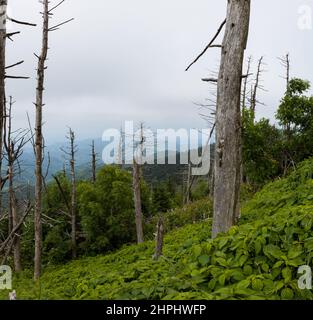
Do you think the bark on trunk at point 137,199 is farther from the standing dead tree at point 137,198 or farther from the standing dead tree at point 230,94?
the standing dead tree at point 230,94

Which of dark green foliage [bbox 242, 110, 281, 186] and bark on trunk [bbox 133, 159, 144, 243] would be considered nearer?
dark green foliage [bbox 242, 110, 281, 186]

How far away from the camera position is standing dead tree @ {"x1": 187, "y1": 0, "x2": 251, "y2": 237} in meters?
6.54

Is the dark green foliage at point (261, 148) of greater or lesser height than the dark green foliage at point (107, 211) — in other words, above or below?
above

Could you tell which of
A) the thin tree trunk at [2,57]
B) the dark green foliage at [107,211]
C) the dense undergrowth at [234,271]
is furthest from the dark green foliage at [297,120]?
the thin tree trunk at [2,57]

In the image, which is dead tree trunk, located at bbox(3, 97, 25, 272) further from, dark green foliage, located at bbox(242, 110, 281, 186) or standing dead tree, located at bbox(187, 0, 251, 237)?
dark green foliage, located at bbox(242, 110, 281, 186)

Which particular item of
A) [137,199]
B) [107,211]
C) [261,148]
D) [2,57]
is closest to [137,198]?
Answer: [137,199]

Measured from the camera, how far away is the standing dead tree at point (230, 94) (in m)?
6.54

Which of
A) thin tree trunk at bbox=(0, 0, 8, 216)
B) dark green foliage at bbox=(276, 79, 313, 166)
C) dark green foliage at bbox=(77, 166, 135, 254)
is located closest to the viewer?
thin tree trunk at bbox=(0, 0, 8, 216)

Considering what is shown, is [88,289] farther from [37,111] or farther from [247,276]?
[37,111]

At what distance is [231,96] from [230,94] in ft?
0.12

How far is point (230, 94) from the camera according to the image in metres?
6.58

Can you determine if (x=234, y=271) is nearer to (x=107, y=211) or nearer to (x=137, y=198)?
(x=137, y=198)

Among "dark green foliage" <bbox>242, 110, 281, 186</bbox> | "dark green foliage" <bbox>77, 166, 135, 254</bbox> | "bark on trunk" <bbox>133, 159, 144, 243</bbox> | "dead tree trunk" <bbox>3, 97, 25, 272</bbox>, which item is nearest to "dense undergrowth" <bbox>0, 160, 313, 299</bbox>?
"dead tree trunk" <bbox>3, 97, 25, 272</bbox>
